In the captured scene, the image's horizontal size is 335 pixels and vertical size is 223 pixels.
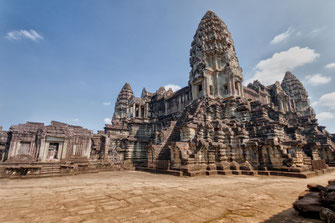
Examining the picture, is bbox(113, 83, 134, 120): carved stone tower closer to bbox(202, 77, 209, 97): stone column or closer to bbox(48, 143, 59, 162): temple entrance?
bbox(48, 143, 59, 162): temple entrance

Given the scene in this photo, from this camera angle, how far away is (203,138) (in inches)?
629

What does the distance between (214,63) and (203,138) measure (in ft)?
38.9

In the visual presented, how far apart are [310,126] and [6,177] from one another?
3389 centimetres

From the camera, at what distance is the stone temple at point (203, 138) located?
43.6ft

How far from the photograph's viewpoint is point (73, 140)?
19.0 metres

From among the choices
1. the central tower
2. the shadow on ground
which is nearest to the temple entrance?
the central tower

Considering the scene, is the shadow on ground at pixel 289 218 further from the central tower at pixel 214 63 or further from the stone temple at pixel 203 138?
the central tower at pixel 214 63

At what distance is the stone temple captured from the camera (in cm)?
1328

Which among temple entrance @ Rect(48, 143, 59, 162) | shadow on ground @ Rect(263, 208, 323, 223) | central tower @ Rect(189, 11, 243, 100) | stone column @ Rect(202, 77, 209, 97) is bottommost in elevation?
shadow on ground @ Rect(263, 208, 323, 223)

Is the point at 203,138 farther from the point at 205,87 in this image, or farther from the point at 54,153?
the point at 54,153

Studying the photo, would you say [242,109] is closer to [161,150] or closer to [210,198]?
[161,150]

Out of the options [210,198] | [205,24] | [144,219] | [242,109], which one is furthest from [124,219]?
[205,24]

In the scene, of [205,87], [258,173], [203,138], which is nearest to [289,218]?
[258,173]

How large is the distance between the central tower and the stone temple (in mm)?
127
